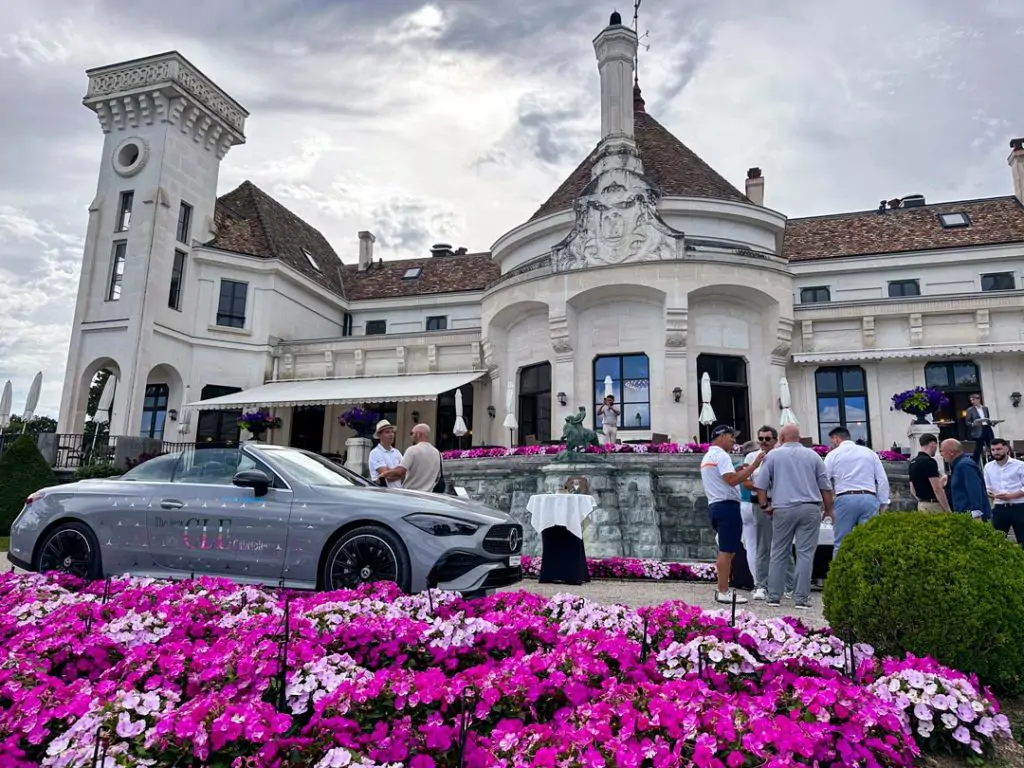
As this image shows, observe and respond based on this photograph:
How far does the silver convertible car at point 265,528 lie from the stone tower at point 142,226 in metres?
19.3

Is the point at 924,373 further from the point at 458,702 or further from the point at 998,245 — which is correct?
the point at 458,702

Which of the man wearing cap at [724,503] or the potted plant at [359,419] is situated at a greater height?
the potted plant at [359,419]

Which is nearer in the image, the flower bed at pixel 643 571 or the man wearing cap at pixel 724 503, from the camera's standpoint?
the man wearing cap at pixel 724 503

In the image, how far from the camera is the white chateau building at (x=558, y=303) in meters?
21.0

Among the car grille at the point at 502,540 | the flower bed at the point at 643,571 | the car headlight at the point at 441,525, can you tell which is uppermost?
the car headlight at the point at 441,525

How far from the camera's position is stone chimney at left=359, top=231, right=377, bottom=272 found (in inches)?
1467

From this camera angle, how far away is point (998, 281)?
26.9 metres

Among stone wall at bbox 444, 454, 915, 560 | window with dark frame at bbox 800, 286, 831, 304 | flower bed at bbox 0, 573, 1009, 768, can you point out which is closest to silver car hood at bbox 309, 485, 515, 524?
flower bed at bbox 0, 573, 1009, 768

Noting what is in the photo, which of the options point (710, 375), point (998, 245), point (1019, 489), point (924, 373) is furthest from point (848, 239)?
point (1019, 489)

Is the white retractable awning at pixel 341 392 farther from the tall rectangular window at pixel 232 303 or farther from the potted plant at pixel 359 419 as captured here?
the tall rectangular window at pixel 232 303

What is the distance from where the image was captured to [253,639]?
Result: 4.03 meters

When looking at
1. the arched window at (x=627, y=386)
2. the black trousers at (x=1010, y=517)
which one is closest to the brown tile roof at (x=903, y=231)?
the arched window at (x=627, y=386)

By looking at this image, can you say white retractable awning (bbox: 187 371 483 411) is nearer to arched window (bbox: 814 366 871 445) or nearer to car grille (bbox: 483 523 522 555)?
arched window (bbox: 814 366 871 445)

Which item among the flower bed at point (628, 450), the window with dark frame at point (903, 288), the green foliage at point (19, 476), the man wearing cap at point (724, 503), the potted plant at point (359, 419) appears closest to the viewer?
the man wearing cap at point (724, 503)
